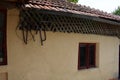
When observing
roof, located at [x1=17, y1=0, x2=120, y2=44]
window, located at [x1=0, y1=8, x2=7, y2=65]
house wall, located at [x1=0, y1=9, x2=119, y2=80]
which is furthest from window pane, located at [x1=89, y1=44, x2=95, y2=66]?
window, located at [x1=0, y1=8, x2=7, y2=65]

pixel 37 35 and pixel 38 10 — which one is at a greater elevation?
pixel 38 10

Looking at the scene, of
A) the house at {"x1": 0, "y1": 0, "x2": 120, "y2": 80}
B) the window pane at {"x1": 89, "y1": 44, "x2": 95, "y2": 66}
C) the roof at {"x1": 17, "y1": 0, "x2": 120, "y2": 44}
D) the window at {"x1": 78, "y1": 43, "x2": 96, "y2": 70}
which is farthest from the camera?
the window pane at {"x1": 89, "y1": 44, "x2": 95, "y2": 66}

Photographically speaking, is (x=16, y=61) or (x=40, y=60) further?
(x=40, y=60)

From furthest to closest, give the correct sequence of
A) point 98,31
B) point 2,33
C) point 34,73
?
point 98,31, point 34,73, point 2,33

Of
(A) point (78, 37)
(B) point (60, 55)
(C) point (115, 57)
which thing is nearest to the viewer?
(B) point (60, 55)

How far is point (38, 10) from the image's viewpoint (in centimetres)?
835

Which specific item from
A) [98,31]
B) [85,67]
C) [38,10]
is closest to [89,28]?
[98,31]

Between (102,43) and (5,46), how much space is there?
598 centimetres

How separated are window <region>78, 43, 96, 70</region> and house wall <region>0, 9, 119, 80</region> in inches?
8.4

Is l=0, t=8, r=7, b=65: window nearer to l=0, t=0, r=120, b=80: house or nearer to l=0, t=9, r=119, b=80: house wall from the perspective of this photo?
l=0, t=0, r=120, b=80: house

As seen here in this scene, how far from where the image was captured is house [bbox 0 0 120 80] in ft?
26.4

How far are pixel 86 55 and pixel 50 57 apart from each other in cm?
277

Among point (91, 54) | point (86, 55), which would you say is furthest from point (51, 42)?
point (91, 54)

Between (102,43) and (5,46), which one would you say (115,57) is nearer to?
(102,43)
